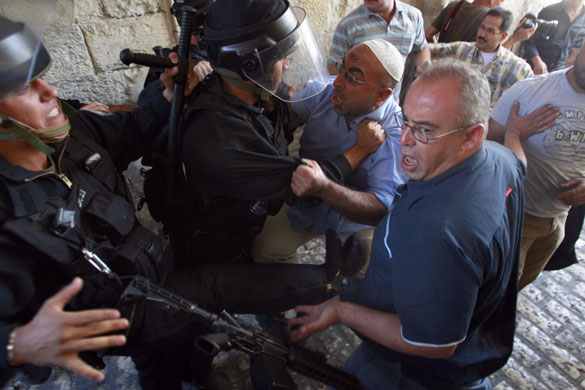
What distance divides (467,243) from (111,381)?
268 centimetres

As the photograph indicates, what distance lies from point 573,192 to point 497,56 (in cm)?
209

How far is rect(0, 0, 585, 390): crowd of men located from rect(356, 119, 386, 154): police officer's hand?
1 centimetres

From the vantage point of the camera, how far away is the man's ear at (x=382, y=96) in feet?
7.46

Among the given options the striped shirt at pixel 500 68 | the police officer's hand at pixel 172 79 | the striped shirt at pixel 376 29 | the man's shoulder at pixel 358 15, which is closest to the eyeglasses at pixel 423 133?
the police officer's hand at pixel 172 79

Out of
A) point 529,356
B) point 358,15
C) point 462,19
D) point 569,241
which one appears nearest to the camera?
point 529,356

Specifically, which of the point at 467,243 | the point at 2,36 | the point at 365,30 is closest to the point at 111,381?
the point at 2,36

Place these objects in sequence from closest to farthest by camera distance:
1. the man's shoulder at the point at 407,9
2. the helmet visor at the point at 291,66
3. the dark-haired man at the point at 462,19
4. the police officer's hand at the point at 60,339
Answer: the police officer's hand at the point at 60,339 → the helmet visor at the point at 291,66 → the man's shoulder at the point at 407,9 → the dark-haired man at the point at 462,19

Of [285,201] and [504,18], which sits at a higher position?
[504,18]

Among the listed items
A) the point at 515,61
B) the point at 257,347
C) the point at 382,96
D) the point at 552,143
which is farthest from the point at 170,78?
Result: the point at 515,61

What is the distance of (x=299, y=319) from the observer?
1.76m

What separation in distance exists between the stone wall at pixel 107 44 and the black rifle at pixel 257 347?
2140 mm

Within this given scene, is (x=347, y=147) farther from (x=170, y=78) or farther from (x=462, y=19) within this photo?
(x=462, y=19)

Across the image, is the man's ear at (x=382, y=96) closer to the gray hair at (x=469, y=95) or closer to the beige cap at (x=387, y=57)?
the beige cap at (x=387, y=57)

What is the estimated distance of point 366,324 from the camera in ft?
5.19
